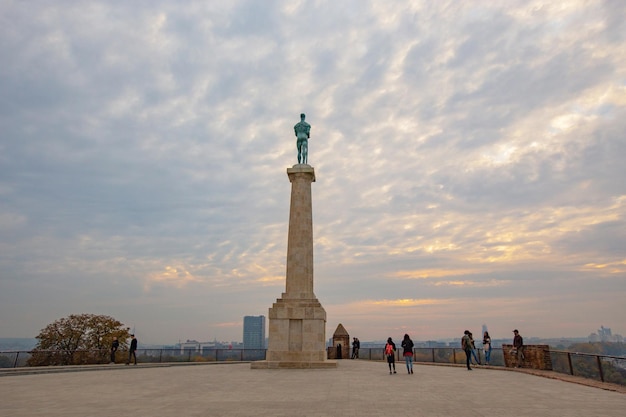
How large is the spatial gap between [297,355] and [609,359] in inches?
632

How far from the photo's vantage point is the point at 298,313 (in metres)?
25.7

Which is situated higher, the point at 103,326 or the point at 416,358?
the point at 103,326

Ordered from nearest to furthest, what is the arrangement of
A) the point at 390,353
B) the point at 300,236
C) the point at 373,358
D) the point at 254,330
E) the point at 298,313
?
the point at 390,353
the point at 298,313
the point at 300,236
the point at 373,358
the point at 254,330

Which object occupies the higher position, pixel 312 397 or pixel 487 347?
pixel 487 347

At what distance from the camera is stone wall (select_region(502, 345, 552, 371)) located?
786 inches

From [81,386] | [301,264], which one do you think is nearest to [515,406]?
[81,386]

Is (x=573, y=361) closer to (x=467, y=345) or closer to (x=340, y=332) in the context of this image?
(x=467, y=345)

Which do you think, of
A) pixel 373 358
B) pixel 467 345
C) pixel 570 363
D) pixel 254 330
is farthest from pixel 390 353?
pixel 254 330

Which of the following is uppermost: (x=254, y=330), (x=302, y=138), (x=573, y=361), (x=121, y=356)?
(x=302, y=138)

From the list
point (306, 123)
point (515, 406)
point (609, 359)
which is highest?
point (306, 123)

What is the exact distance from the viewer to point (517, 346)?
21719 millimetres

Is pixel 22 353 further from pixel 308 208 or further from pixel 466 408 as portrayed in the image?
pixel 466 408

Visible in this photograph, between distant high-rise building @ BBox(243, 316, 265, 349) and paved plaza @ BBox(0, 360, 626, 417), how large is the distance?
143 metres

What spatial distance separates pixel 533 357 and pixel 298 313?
509 inches
